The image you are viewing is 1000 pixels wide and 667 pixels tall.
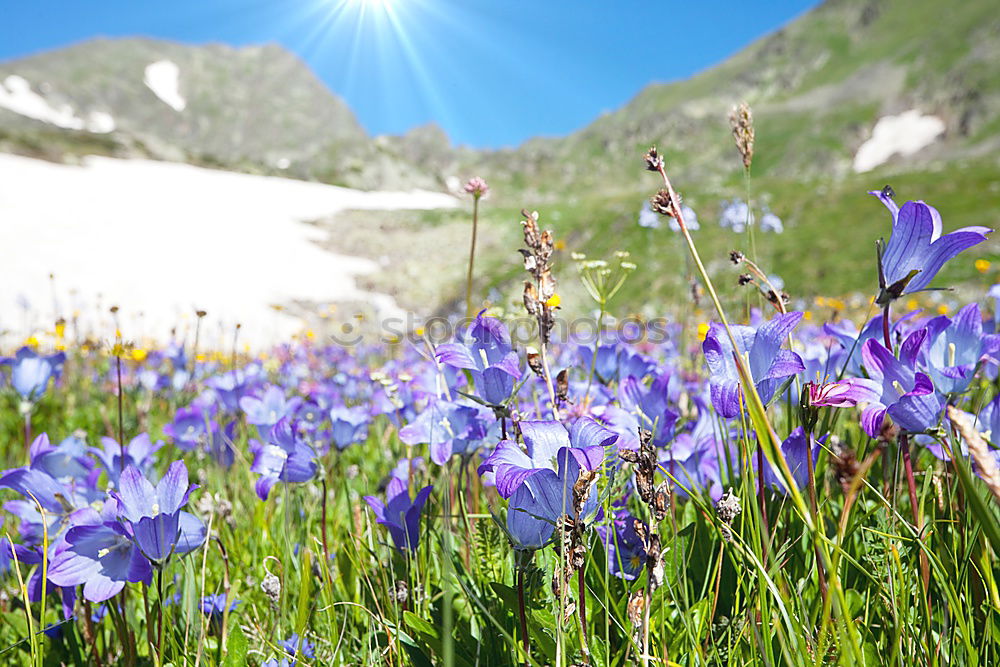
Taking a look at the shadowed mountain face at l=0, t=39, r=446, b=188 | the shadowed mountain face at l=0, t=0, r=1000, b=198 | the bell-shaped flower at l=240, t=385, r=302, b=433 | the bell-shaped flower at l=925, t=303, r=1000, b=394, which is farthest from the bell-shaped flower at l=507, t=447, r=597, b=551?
the shadowed mountain face at l=0, t=39, r=446, b=188

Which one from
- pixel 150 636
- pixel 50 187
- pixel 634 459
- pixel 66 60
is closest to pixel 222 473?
pixel 150 636

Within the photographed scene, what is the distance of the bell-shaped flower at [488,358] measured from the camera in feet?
4.45

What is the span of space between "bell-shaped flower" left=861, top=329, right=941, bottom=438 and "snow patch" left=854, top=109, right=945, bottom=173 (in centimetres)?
5468

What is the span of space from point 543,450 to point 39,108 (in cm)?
13952

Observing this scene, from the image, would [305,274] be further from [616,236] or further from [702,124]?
[702,124]

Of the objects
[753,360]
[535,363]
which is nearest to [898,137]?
[753,360]

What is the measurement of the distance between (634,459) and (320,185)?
52.2 meters

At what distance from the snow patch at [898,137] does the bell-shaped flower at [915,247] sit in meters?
54.5

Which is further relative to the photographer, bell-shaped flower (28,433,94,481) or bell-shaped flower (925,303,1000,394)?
bell-shaped flower (28,433,94,481)

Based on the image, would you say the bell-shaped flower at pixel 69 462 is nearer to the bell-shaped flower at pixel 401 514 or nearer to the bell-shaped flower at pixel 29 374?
the bell-shaped flower at pixel 401 514

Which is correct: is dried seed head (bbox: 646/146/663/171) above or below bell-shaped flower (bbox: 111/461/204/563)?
Result: above

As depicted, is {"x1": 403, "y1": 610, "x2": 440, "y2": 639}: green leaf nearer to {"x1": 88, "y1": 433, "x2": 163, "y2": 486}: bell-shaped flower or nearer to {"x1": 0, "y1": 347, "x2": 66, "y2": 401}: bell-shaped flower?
{"x1": 88, "y1": 433, "x2": 163, "y2": 486}: bell-shaped flower

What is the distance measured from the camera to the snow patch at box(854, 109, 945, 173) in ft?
158

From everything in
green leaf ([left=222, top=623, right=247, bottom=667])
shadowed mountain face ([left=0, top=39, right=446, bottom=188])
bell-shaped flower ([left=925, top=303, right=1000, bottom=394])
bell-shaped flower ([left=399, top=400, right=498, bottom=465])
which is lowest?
green leaf ([left=222, top=623, right=247, bottom=667])
